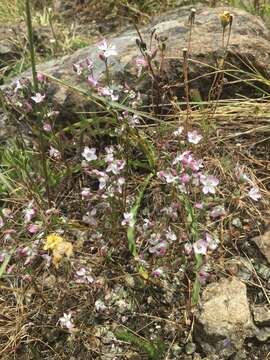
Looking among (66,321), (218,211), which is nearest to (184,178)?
(218,211)

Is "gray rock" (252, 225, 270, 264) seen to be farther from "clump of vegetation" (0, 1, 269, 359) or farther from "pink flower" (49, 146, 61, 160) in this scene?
"pink flower" (49, 146, 61, 160)

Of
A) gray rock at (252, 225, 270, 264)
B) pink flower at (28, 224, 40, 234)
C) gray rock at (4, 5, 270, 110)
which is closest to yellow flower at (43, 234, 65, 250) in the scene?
pink flower at (28, 224, 40, 234)

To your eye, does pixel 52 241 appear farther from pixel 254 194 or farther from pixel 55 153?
pixel 254 194

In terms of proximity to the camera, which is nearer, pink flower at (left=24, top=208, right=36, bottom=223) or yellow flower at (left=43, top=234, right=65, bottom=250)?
yellow flower at (left=43, top=234, right=65, bottom=250)

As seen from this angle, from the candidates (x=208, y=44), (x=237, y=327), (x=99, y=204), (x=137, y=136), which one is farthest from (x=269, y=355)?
(x=208, y=44)

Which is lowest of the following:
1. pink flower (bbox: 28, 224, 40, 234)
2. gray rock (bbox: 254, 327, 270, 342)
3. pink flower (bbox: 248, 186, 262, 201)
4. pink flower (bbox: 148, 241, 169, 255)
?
gray rock (bbox: 254, 327, 270, 342)

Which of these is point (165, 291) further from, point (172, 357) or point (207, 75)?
point (207, 75)

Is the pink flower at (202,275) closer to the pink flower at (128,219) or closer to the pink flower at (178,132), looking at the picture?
the pink flower at (128,219)
